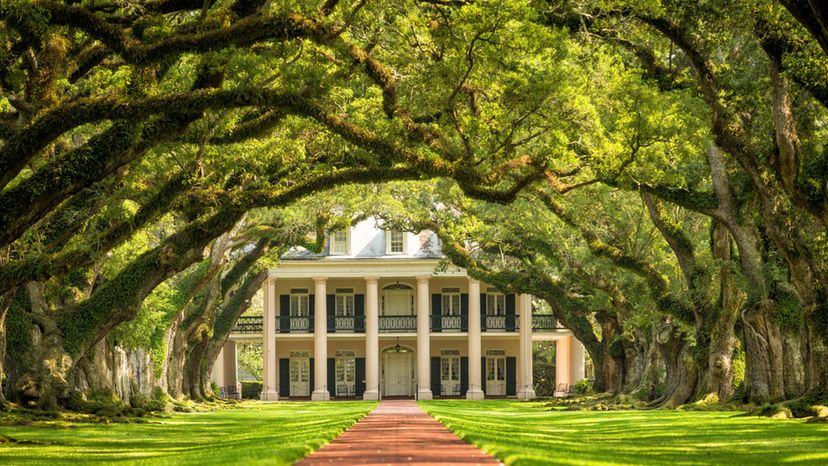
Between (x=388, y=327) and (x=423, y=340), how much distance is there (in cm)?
405

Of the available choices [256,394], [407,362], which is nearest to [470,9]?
[407,362]

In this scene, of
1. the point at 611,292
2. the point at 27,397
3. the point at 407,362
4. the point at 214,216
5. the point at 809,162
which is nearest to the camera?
the point at 809,162

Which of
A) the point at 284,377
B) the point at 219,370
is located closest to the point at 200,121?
the point at 284,377

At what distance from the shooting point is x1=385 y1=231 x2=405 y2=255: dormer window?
219 feet

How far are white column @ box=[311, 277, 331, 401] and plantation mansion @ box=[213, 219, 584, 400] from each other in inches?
2.1

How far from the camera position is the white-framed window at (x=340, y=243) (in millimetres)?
67375

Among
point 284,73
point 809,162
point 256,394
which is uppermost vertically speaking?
point 284,73

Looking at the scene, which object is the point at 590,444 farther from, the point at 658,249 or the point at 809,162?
the point at 658,249

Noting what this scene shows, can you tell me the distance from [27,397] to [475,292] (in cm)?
3836

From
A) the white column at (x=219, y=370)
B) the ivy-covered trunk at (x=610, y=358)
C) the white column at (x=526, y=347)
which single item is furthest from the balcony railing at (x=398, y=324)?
the ivy-covered trunk at (x=610, y=358)

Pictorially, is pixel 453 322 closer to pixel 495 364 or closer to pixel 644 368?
pixel 495 364

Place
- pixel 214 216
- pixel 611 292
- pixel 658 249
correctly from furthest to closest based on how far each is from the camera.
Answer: pixel 611 292 < pixel 658 249 < pixel 214 216

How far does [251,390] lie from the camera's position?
241 ft

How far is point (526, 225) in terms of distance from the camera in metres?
40.2
